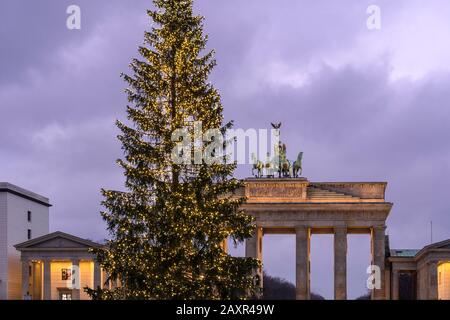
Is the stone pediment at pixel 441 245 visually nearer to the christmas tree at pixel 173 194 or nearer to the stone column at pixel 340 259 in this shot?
the stone column at pixel 340 259

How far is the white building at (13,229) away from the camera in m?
101

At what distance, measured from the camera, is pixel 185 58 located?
149ft

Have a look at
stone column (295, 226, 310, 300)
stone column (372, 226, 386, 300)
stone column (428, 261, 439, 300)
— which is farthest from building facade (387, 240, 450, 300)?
stone column (295, 226, 310, 300)

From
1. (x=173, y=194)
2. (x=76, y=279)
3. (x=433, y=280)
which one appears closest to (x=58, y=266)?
(x=76, y=279)

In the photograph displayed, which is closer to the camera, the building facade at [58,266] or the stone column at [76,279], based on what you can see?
the building facade at [58,266]

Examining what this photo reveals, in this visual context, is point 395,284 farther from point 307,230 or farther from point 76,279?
point 76,279

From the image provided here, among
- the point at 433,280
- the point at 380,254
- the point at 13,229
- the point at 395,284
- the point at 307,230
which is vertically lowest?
the point at 395,284

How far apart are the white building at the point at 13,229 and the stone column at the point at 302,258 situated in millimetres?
32577

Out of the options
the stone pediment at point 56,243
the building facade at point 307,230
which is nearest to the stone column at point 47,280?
the building facade at point 307,230

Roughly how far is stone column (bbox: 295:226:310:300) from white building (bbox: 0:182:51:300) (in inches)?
1283

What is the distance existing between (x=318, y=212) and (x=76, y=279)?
28695 mm

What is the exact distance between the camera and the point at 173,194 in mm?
42406
